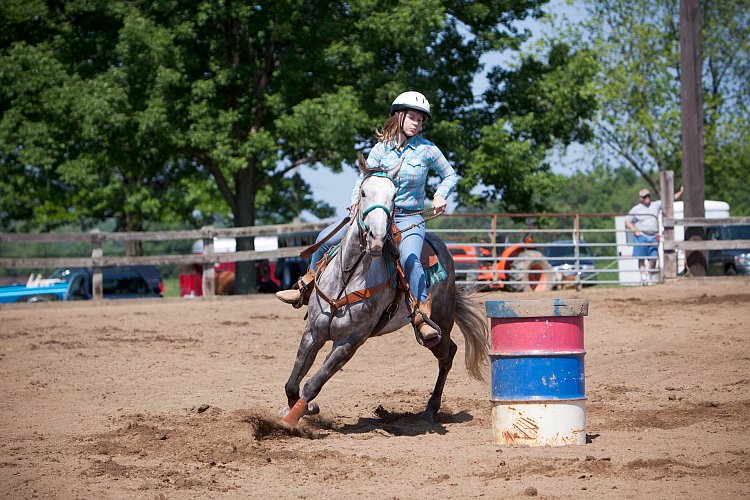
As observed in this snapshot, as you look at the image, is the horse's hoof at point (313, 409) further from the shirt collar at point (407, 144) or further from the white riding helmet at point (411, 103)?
the white riding helmet at point (411, 103)

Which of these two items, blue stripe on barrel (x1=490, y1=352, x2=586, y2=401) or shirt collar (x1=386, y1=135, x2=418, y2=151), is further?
shirt collar (x1=386, y1=135, x2=418, y2=151)

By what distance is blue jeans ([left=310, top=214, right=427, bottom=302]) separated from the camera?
7.68 m

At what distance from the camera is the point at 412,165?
7.75 meters

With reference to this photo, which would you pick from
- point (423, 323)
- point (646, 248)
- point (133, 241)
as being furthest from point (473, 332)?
point (133, 241)

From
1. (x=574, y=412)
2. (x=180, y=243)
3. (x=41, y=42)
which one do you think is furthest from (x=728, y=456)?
(x=180, y=243)

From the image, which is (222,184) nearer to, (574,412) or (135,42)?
(135,42)

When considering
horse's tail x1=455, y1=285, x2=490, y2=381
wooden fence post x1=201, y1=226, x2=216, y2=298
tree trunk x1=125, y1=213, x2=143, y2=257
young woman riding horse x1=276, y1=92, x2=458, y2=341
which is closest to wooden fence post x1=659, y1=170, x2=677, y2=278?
wooden fence post x1=201, y1=226, x2=216, y2=298

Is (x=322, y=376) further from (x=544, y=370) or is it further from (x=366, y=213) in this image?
(x=544, y=370)

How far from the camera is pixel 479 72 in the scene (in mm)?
26750

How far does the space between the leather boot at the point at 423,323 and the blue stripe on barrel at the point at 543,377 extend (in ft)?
3.35

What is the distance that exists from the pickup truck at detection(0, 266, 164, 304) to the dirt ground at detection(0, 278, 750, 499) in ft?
23.3

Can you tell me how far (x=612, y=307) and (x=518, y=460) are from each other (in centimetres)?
1015

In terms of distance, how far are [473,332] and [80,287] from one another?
15492 mm

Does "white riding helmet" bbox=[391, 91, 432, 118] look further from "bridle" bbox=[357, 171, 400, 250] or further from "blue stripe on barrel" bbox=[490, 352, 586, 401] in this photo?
"blue stripe on barrel" bbox=[490, 352, 586, 401]
